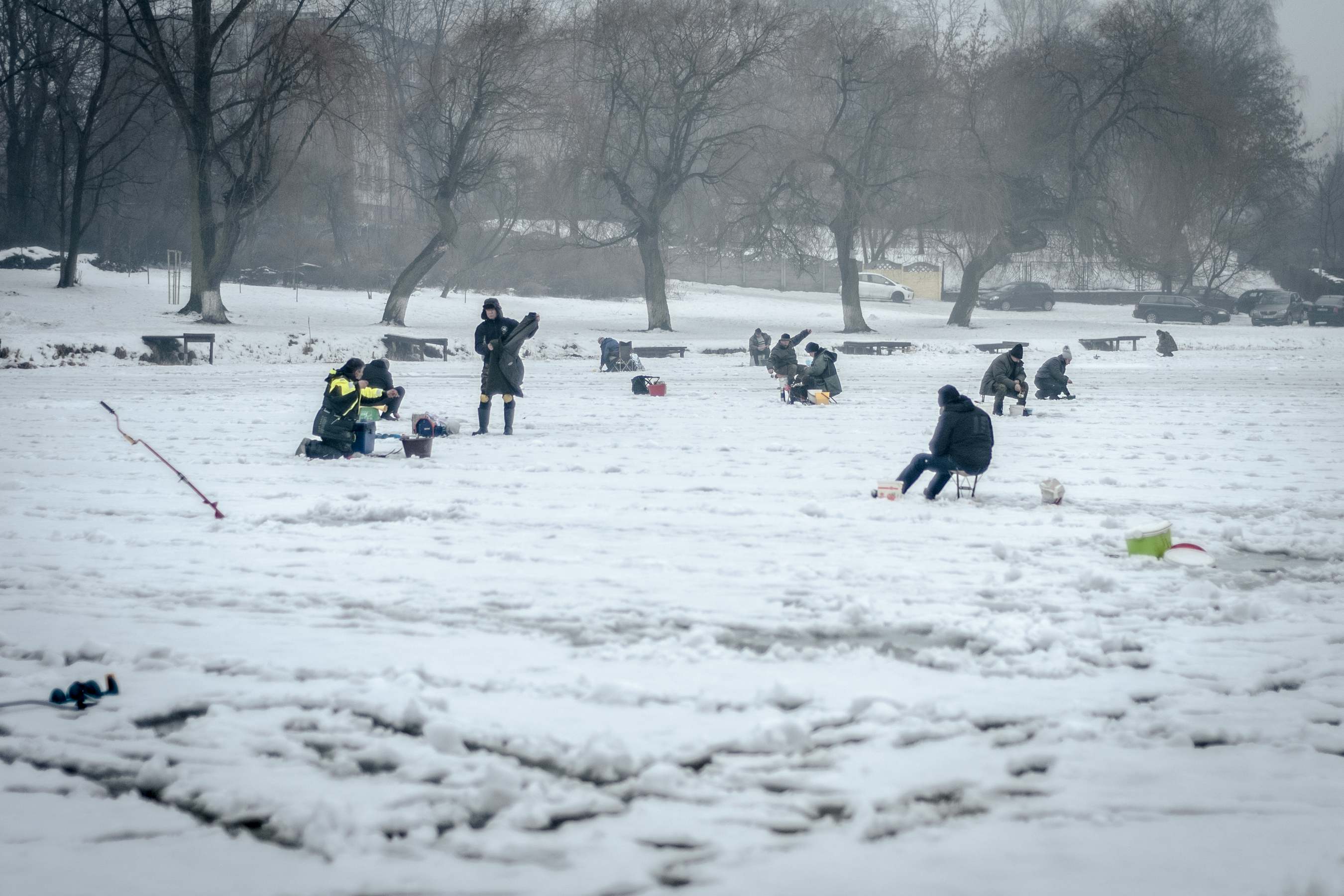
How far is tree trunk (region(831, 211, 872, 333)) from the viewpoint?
45156 millimetres

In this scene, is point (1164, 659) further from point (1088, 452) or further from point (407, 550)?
point (1088, 452)

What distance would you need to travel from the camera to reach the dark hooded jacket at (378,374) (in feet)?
49.4

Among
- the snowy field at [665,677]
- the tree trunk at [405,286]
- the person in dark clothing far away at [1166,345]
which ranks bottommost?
the snowy field at [665,677]

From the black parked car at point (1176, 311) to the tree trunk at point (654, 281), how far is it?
24218 mm

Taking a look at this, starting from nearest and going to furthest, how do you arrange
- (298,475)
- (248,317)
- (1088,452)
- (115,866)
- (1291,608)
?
(115,866) < (1291,608) < (298,475) < (1088,452) < (248,317)

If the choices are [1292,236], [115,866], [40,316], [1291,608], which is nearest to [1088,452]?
[1291,608]

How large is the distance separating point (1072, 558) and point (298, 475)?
6.81m

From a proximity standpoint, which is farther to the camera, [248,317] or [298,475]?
[248,317]

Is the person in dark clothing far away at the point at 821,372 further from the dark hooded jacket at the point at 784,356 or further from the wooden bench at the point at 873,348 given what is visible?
the wooden bench at the point at 873,348

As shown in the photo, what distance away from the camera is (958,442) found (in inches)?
409

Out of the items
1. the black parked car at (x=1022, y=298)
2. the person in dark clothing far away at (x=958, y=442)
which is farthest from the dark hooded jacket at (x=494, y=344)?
the black parked car at (x=1022, y=298)

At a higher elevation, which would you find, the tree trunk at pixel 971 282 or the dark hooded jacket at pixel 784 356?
the tree trunk at pixel 971 282

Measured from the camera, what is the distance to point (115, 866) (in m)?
3.75

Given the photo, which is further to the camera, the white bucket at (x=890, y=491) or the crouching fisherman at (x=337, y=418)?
the crouching fisherman at (x=337, y=418)
